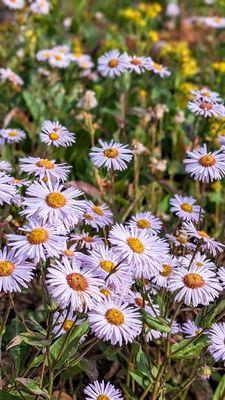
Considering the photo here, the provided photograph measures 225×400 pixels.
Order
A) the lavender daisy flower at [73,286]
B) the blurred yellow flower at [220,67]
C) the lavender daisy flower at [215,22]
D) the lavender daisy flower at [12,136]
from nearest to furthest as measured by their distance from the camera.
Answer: the lavender daisy flower at [73,286], the lavender daisy flower at [12,136], the blurred yellow flower at [220,67], the lavender daisy flower at [215,22]

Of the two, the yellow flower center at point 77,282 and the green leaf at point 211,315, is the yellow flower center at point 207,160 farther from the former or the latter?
the yellow flower center at point 77,282

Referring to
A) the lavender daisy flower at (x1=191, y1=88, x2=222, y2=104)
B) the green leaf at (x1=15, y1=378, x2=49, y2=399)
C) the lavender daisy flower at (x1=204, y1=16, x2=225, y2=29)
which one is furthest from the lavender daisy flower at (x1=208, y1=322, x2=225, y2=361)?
the lavender daisy flower at (x1=204, y1=16, x2=225, y2=29)

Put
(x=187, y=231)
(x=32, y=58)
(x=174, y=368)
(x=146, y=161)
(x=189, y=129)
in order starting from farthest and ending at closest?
(x=32, y=58), (x=189, y=129), (x=146, y=161), (x=174, y=368), (x=187, y=231)

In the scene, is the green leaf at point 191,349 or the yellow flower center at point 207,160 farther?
the yellow flower center at point 207,160

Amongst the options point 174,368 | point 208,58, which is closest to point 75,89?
point 208,58

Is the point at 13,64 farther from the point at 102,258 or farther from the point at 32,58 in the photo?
the point at 102,258

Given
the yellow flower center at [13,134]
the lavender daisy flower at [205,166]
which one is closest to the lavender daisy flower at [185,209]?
the lavender daisy flower at [205,166]
